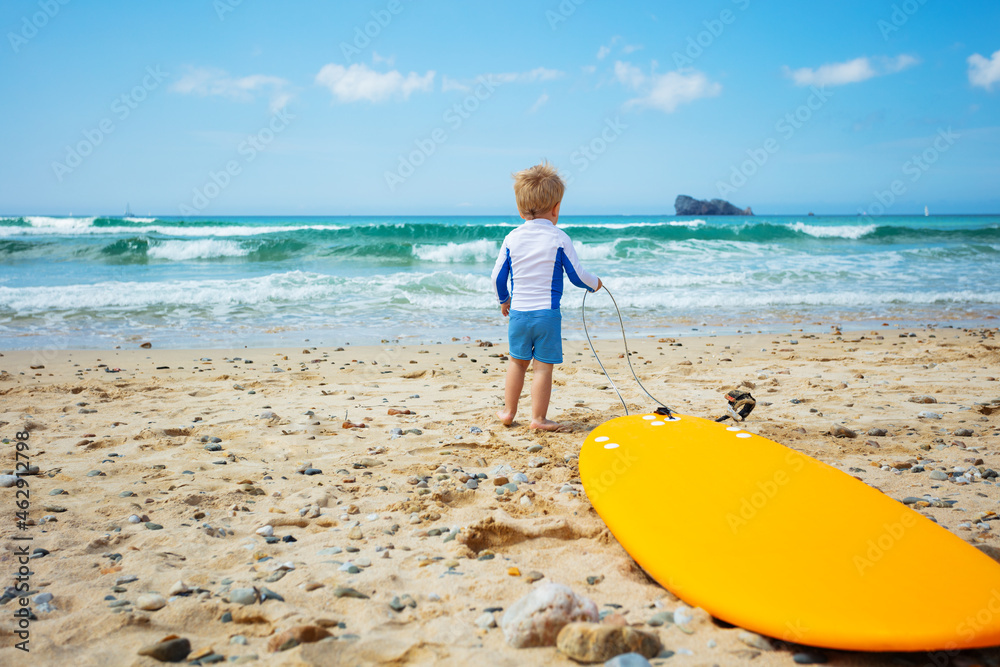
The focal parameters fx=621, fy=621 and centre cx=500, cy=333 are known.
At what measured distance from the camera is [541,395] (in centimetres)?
366

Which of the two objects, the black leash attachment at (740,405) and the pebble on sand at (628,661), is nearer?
the pebble on sand at (628,661)

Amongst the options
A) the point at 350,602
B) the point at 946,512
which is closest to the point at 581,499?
the point at 350,602

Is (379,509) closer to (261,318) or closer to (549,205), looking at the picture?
(549,205)

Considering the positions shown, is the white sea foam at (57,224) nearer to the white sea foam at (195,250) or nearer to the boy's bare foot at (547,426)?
the white sea foam at (195,250)

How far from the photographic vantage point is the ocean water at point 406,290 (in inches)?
299

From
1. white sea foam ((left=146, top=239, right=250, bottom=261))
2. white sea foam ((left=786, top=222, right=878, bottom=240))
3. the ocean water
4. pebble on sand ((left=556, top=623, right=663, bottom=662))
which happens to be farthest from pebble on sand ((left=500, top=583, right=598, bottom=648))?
white sea foam ((left=786, top=222, right=878, bottom=240))

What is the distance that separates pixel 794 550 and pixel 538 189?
7.76 feet

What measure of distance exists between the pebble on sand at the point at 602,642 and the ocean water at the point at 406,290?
549cm

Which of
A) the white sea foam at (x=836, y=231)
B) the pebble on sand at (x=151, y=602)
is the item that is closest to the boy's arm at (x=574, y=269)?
the pebble on sand at (x=151, y=602)

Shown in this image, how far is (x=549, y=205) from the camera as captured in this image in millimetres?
3604

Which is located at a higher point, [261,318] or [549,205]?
[549,205]

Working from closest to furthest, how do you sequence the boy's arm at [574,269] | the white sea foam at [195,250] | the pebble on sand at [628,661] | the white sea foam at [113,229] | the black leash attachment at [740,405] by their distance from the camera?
the pebble on sand at [628,661]
the black leash attachment at [740,405]
the boy's arm at [574,269]
the white sea foam at [195,250]
the white sea foam at [113,229]

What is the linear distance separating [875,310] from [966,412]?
Answer: 6.10 metres

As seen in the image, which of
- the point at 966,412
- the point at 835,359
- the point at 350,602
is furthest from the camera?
the point at 835,359
